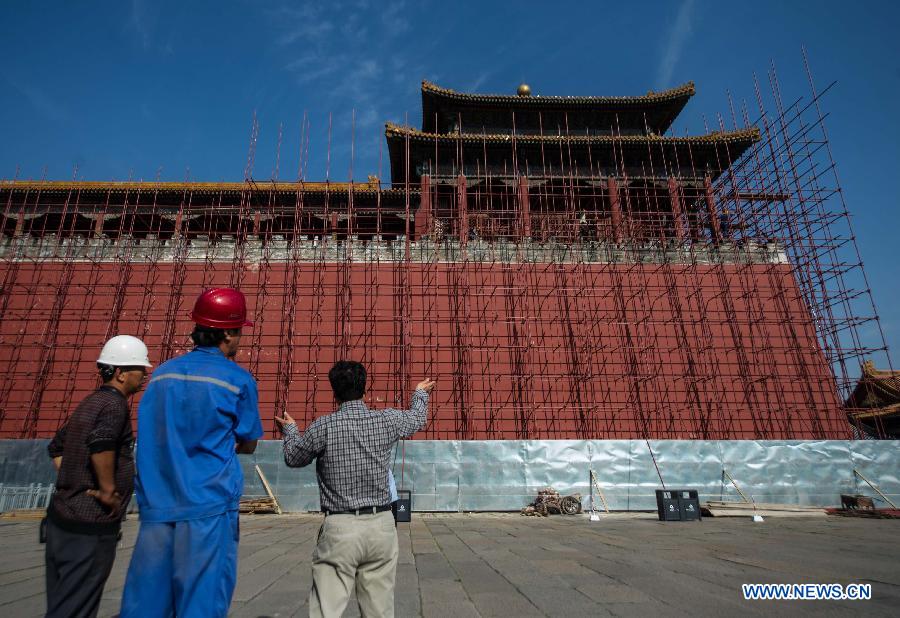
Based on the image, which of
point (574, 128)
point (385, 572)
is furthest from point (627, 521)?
point (574, 128)

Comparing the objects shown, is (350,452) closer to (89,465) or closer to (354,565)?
(354,565)

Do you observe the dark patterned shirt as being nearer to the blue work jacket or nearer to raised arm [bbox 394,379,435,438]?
the blue work jacket

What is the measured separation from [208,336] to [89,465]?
2.17ft

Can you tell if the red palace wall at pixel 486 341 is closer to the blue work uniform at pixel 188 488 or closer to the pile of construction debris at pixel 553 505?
the pile of construction debris at pixel 553 505

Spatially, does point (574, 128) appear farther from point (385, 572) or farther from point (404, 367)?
point (385, 572)

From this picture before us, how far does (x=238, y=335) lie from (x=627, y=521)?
7612 mm

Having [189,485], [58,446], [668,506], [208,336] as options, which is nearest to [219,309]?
[208,336]

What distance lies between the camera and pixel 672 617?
8.54ft

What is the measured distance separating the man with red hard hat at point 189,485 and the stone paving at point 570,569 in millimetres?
1604

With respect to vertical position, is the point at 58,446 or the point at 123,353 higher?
the point at 123,353

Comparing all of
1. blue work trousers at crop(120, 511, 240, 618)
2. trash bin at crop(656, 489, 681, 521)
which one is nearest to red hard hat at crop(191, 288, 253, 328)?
blue work trousers at crop(120, 511, 240, 618)

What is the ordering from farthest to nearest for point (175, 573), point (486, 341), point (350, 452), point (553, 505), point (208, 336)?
point (486, 341)
point (553, 505)
point (350, 452)
point (208, 336)
point (175, 573)

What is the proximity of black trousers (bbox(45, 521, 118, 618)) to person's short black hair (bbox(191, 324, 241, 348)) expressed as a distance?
77cm

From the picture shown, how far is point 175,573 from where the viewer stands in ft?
4.53
